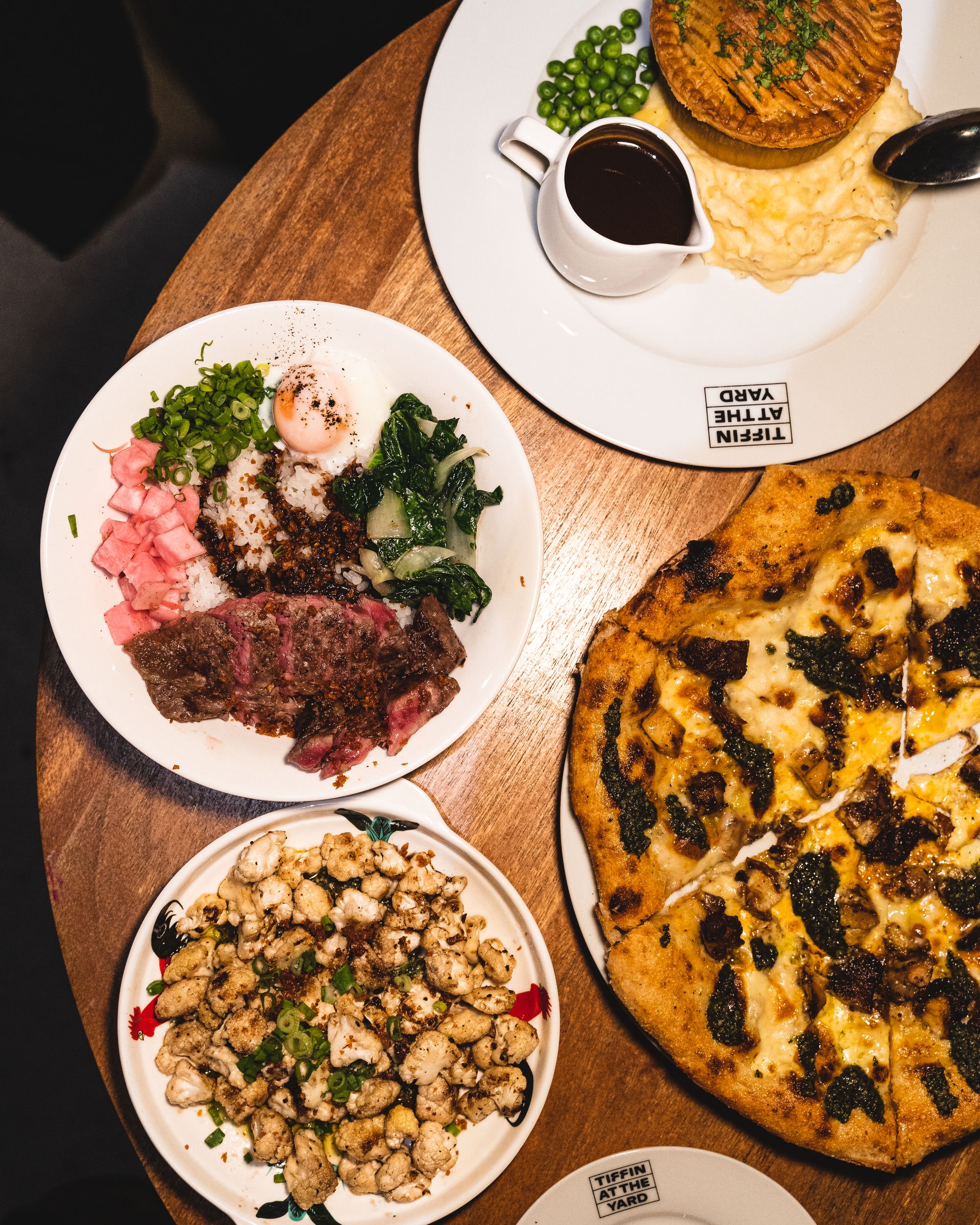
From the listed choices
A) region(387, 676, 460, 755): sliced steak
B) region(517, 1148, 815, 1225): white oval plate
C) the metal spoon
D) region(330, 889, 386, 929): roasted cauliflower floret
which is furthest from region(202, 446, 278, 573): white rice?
the metal spoon

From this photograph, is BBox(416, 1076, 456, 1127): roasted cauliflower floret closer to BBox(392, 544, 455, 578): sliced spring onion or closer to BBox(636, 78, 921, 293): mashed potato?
BBox(392, 544, 455, 578): sliced spring onion

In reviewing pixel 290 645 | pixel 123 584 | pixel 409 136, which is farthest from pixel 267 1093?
Result: pixel 409 136

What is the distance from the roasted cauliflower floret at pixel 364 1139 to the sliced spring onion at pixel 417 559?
2104mm

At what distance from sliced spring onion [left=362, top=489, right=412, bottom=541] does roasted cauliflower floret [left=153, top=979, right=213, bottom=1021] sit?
1839 millimetres

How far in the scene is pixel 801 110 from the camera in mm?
3660

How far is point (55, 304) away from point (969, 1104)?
612cm

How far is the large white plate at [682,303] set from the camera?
3.64 meters

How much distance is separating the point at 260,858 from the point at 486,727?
1041mm

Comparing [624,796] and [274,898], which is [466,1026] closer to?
[274,898]

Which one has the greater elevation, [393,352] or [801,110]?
[393,352]

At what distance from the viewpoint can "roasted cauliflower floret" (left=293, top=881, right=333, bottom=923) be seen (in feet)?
11.5

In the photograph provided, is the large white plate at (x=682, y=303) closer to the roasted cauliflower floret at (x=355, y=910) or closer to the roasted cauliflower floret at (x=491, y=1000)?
the roasted cauliflower floret at (x=355, y=910)

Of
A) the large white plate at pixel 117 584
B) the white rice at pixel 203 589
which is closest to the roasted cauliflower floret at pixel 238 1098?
the large white plate at pixel 117 584

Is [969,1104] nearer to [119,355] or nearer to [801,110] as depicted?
[801,110]
